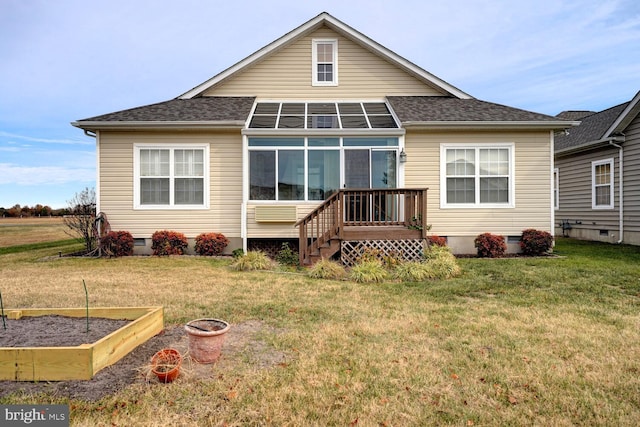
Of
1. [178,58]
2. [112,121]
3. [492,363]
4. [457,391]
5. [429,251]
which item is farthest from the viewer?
[178,58]

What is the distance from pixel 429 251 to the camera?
865 cm

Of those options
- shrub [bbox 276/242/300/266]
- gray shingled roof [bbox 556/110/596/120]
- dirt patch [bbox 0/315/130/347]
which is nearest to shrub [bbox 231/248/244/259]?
shrub [bbox 276/242/300/266]

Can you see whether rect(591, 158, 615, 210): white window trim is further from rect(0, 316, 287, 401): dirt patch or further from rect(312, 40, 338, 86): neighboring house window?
rect(0, 316, 287, 401): dirt patch

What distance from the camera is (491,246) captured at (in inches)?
403

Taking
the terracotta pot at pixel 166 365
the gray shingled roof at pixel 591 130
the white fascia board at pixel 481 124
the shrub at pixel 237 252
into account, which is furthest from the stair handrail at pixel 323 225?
the gray shingled roof at pixel 591 130

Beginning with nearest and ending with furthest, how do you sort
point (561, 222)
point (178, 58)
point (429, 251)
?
point (429, 251) < point (561, 222) < point (178, 58)

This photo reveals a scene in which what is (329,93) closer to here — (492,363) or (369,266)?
(369,266)

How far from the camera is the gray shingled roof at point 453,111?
1041 cm

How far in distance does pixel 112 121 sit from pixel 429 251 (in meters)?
9.37

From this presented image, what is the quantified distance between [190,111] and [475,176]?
8921 mm

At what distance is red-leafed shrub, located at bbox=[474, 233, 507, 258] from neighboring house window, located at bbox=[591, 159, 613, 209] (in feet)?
20.4

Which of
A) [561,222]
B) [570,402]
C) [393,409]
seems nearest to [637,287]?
[570,402]

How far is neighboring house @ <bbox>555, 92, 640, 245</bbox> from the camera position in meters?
12.1

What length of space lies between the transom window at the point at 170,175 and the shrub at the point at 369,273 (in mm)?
5515
